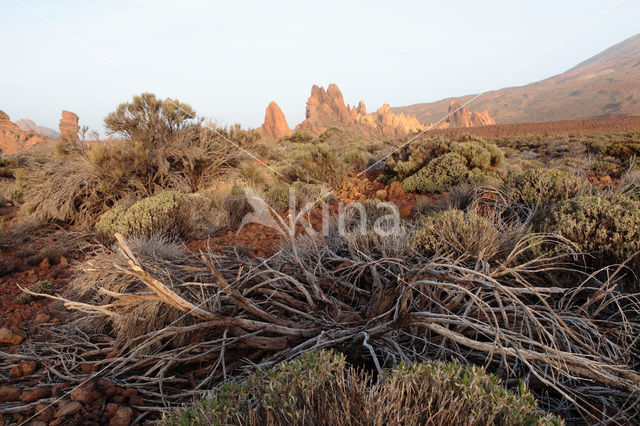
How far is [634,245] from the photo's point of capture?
8.87ft

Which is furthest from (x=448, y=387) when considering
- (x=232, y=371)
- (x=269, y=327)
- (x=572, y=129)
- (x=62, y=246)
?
(x=572, y=129)

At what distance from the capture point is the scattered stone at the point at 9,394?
197 centimetres

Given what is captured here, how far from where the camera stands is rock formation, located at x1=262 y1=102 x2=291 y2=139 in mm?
70312

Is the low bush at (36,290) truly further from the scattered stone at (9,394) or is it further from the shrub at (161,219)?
the scattered stone at (9,394)

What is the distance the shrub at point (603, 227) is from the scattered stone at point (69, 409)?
3952 mm

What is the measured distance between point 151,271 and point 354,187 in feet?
23.5

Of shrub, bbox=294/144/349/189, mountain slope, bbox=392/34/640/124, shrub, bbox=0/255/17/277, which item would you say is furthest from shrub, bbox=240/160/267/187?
mountain slope, bbox=392/34/640/124

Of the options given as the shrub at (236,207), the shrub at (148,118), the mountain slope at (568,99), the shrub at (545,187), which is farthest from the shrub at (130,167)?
the mountain slope at (568,99)

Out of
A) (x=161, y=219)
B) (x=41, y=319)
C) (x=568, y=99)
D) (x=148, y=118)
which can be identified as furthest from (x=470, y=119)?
(x=41, y=319)

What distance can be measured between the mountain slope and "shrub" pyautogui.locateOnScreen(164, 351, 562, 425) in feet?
185

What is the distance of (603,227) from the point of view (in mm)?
2918

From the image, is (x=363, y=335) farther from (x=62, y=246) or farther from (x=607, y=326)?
(x=62, y=246)

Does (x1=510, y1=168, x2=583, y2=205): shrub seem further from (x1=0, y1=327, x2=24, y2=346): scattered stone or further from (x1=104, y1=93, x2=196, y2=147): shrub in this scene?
(x1=104, y1=93, x2=196, y2=147): shrub

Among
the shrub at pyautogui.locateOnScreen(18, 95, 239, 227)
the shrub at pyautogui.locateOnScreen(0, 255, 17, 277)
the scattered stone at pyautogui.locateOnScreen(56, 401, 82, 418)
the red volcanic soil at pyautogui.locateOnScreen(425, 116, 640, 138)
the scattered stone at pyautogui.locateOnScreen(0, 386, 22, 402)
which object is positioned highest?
the shrub at pyautogui.locateOnScreen(18, 95, 239, 227)
